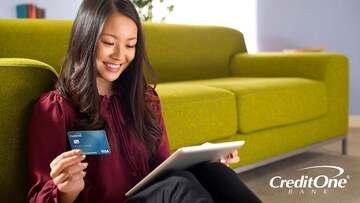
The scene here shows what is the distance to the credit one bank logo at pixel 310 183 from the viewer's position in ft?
7.09

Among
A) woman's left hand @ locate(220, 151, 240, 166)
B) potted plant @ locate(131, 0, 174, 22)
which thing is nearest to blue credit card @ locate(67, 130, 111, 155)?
woman's left hand @ locate(220, 151, 240, 166)

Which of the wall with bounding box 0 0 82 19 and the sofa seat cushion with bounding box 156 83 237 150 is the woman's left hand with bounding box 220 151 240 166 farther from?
the wall with bounding box 0 0 82 19

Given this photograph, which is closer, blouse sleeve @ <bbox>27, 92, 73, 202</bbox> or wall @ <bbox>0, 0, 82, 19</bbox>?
blouse sleeve @ <bbox>27, 92, 73, 202</bbox>

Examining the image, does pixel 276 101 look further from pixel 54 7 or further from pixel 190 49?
pixel 54 7

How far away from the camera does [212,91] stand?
2.14m

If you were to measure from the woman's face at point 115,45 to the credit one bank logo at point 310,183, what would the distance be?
4.00 feet

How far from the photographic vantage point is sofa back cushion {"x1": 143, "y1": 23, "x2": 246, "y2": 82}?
2.73m

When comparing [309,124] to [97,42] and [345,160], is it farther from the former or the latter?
[97,42]

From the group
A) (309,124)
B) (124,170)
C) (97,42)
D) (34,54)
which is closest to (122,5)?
(97,42)

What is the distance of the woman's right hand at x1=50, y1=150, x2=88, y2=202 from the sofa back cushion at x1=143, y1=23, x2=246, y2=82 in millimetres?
1746

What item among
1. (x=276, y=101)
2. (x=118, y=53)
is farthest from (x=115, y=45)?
(x=276, y=101)

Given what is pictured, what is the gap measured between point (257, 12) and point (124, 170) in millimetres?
3214

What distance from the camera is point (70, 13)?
4.08m

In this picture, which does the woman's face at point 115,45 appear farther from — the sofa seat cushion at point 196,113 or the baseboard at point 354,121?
the baseboard at point 354,121
